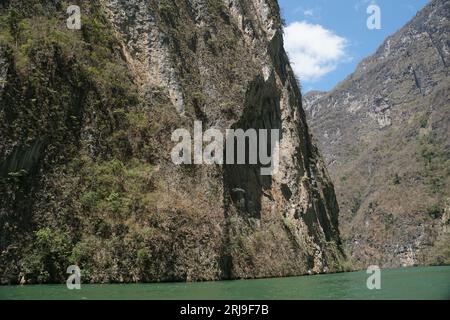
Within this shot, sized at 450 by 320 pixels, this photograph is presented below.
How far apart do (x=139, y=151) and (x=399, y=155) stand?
129 meters

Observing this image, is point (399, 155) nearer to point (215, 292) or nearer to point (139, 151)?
point (139, 151)

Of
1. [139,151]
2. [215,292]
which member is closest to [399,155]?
[139,151]

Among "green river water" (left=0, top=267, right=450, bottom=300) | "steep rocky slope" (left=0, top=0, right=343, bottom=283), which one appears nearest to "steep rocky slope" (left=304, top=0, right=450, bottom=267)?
"steep rocky slope" (left=0, top=0, right=343, bottom=283)

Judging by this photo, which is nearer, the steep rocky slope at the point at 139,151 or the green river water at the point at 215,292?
the green river water at the point at 215,292

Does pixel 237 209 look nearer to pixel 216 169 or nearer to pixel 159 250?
pixel 216 169

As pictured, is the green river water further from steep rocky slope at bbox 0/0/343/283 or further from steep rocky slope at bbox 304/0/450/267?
steep rocky slope at bbox 304/0/450/267

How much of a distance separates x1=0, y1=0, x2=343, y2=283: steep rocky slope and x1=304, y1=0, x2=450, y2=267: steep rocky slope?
208 feet

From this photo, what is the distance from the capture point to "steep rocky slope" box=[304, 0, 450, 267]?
124 meters

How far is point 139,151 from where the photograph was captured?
109 ft

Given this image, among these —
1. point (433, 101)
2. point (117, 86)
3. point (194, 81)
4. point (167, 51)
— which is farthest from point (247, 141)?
point (433, 101)

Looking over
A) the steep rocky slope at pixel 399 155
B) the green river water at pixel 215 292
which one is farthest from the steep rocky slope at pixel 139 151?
the steep rocky slope at pixel 399 155

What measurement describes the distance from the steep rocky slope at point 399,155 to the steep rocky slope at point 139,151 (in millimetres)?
63270

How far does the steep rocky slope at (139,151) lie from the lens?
2652 cm

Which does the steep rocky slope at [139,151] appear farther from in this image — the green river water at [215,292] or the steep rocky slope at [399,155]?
the steep rocky slope at [399,155]
